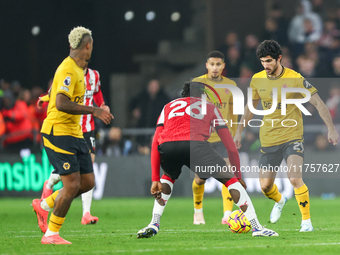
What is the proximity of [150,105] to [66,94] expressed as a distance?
9755 mm

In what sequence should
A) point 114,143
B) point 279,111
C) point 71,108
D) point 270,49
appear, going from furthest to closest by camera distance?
point 114,143 < point 279,111 < point 270,49 < point 71,108

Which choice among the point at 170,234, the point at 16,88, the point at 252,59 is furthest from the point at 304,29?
the point at 170,234

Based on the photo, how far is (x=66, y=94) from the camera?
226 inches

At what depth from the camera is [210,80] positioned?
853 cm

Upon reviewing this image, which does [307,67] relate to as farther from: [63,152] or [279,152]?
[63,152]

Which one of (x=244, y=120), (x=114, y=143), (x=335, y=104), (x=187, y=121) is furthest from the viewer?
(x=114, y=143)

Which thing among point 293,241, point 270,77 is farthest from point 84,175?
point 270,77

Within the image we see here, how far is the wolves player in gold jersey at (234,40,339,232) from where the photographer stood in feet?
23.3

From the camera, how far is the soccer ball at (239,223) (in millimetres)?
6527

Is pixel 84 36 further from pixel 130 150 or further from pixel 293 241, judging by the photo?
pixel 130 150

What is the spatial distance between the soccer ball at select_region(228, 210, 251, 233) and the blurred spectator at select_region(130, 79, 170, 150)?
342 inches

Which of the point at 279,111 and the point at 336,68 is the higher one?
the point at 336,68

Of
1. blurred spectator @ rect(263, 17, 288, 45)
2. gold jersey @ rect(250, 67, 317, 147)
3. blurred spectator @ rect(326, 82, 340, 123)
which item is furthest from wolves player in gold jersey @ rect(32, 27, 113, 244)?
blurred spectator @ rect(263, 17, 288, 45)

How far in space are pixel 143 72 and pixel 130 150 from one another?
15.9 ft
